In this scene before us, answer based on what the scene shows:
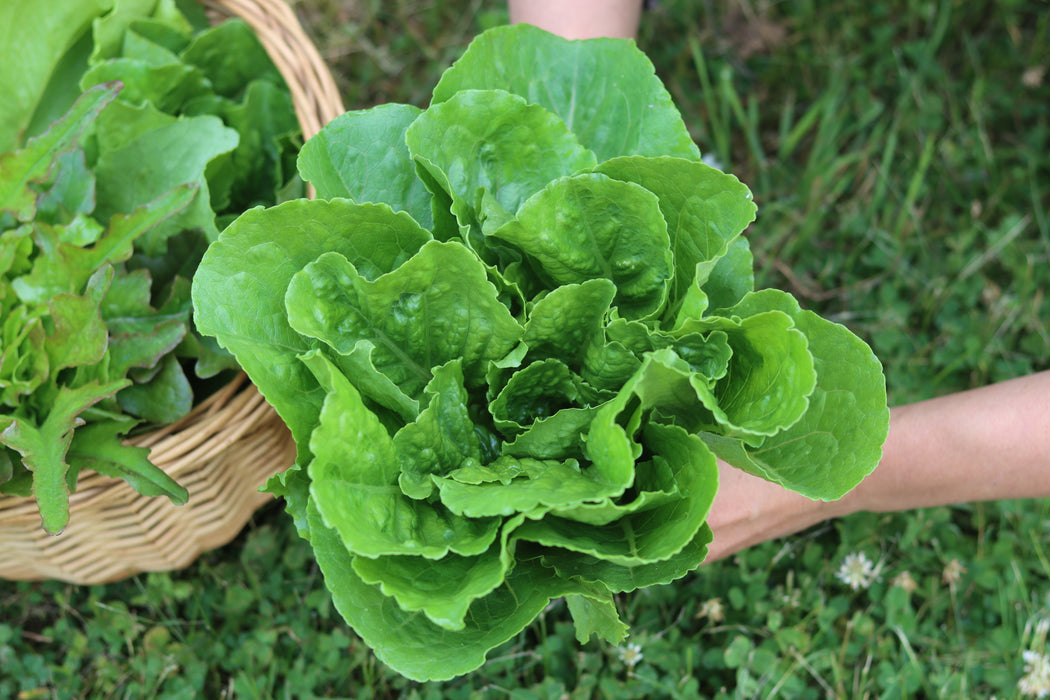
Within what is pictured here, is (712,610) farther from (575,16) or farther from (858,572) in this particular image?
(575,16)

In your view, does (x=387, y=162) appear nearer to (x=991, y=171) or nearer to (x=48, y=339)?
(x=48, y=339)

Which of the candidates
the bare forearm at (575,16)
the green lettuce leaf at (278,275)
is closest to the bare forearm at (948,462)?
the green lettuce leaf at (278,275)

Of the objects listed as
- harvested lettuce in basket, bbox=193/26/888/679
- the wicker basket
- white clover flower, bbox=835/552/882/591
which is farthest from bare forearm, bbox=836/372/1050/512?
the wicker basket

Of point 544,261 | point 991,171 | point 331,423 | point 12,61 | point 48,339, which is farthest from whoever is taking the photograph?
point 991,171

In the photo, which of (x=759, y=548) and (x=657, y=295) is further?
(x=759, y=548)

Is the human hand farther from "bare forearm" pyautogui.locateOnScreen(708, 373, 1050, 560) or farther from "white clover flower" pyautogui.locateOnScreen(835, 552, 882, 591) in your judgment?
"white clover flower" pyautogui.locateOnScreen(835, 552, 882, 591)

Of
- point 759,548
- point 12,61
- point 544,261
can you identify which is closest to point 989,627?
point 759,548

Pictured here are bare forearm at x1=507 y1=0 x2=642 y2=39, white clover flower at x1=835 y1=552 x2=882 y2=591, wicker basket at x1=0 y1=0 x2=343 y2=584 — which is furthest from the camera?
white clover flower at x1=835 y1=552 x2=882 y2=591

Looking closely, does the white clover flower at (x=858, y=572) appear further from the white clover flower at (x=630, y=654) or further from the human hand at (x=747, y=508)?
the white clover flower at (x=630, y=654)
